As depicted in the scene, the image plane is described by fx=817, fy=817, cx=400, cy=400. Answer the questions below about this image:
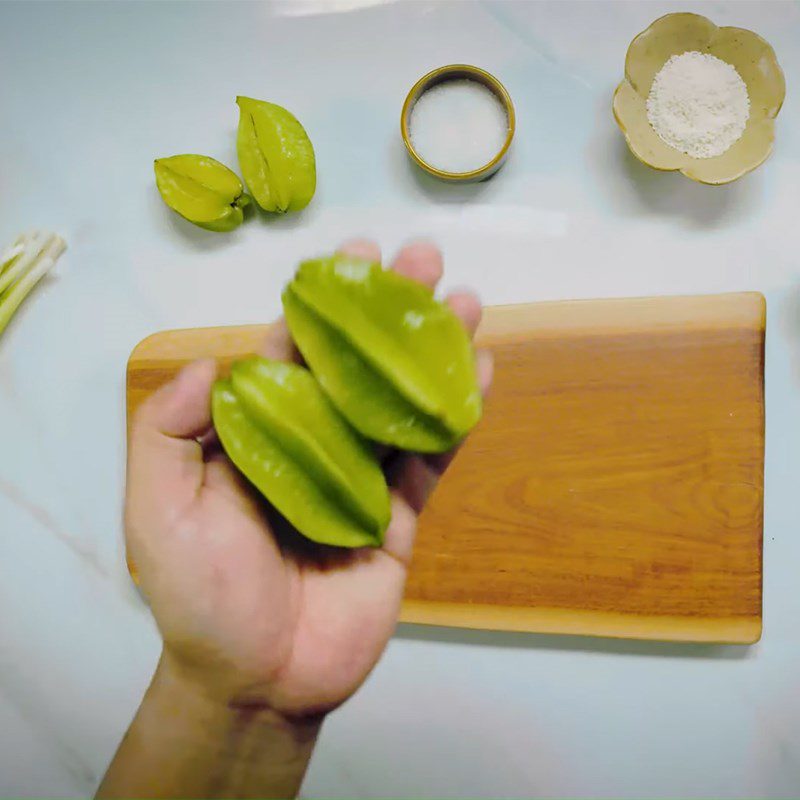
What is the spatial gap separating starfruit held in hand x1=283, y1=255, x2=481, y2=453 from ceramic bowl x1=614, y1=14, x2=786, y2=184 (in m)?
0.50

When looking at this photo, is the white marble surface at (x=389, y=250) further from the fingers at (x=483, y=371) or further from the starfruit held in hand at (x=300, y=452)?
the starfruit held in hand at (x=300, y=452)

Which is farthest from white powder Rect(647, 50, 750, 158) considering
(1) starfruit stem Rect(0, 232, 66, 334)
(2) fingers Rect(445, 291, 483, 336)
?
(1) starfruit stem Rect(0, 232, 66, 334)

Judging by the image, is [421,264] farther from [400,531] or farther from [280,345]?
[400,531]

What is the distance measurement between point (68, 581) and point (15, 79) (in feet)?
2.65

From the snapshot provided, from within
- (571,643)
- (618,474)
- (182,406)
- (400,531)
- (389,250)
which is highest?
(182,406)

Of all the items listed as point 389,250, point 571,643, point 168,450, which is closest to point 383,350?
point 168,450

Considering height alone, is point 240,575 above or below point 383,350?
below

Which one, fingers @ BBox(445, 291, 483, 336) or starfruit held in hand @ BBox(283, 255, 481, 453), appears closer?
starfruit held in hand @ BBox(283, 255, 481, 453)

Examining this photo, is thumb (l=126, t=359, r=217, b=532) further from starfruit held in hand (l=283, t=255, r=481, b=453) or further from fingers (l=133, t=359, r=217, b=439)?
starfruit held in hand (l=283, t=255, r=481, b=453)

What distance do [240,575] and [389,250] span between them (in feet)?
1.95

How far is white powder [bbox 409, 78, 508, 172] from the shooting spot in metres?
1.15

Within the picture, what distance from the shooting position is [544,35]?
121 cm

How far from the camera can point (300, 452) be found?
801 mm

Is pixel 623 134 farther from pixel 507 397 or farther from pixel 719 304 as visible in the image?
pixel 507 397
